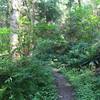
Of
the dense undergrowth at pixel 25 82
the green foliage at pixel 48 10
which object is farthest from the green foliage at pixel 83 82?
the green foliage at pixel 48 10

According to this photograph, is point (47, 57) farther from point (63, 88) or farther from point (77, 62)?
point (63, 88)

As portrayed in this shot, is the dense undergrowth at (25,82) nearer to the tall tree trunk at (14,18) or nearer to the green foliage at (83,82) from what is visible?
the green foliage at (83,82)

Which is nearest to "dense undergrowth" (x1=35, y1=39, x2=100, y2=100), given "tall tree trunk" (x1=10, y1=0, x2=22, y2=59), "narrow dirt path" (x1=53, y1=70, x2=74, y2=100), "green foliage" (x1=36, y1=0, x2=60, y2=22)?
"narrow dirt path" (x1=53, y1=70, x2=74, y2=100)

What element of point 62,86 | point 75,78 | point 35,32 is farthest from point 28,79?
point 35,32

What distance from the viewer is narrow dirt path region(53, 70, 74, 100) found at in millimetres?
8974

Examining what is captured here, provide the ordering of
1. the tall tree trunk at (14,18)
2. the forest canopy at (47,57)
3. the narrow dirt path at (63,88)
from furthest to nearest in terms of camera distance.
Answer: the tall tree trunk at (14,18) → the narrow dirt path at (63,88) → the forest canopy at (47,57)

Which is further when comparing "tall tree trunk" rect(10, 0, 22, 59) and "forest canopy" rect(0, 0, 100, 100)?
"tall tree trunk" rect(10, 0, 22, 59)

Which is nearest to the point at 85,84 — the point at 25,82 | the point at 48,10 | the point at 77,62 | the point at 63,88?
the point at 63,88

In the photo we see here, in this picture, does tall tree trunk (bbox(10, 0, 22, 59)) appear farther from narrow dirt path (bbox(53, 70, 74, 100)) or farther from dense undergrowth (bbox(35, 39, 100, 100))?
narrow dirt path (bbox(53, 70, 74, 100))

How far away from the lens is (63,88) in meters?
9.66

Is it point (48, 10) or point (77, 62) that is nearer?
point (77, 62)

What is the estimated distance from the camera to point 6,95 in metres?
8.21

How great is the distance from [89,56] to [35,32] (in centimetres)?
603

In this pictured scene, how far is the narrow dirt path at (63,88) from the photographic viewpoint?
897 cm
